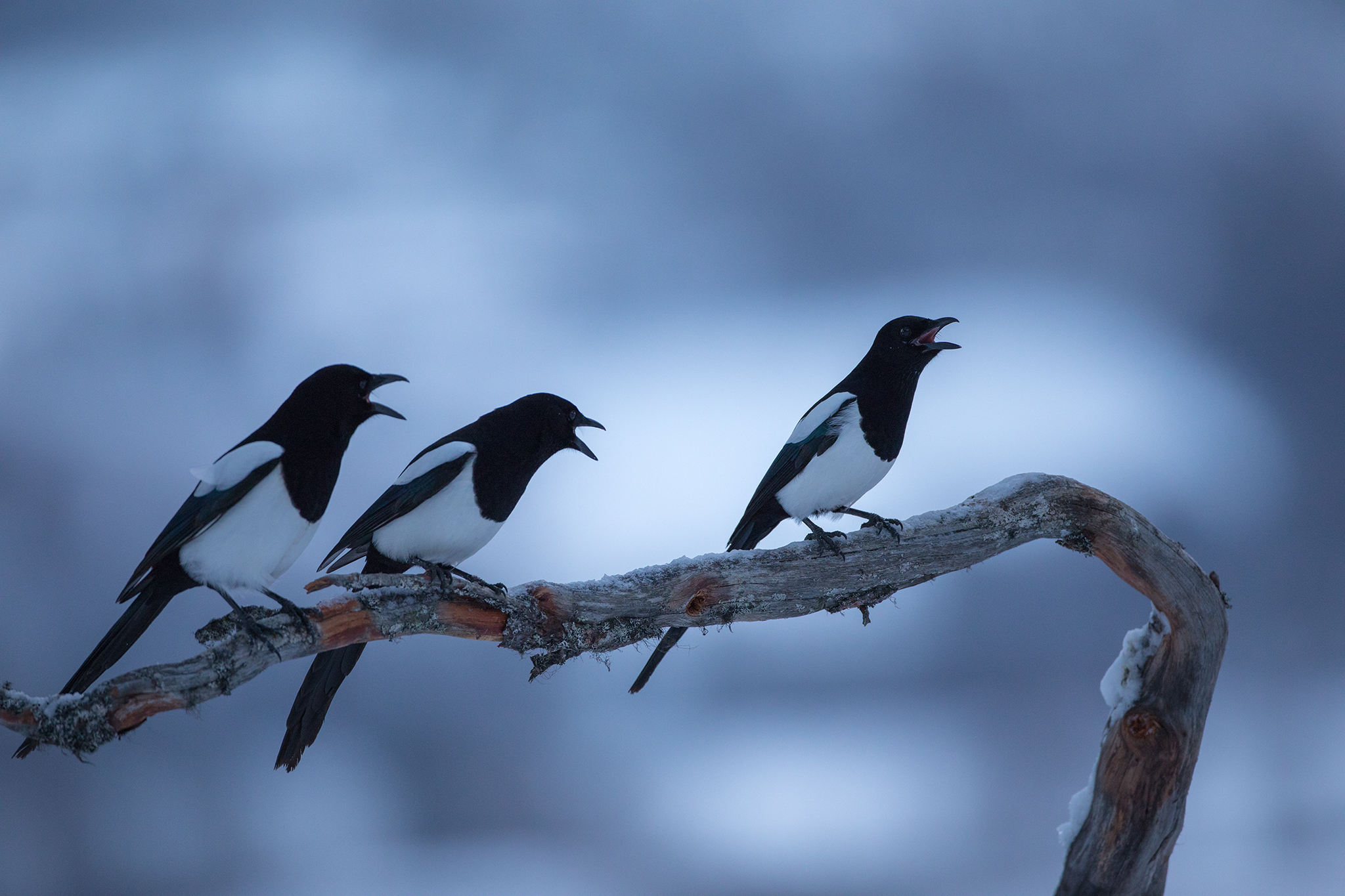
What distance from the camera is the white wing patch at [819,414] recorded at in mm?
3533

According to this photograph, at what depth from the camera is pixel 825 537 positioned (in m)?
3.32

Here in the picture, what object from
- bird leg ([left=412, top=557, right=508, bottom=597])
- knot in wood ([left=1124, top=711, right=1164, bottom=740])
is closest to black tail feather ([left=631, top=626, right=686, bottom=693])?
bird leg ([left=412, top=557, right=508, bottom=597])

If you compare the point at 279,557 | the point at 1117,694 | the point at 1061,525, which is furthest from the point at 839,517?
the point at 279,557

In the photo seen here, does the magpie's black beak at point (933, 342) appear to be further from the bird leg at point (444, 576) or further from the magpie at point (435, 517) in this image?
the bird leg at point (444, 576)

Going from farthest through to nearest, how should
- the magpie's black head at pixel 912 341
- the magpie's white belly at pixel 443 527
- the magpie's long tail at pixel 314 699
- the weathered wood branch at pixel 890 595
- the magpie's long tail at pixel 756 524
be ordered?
the magpie's long tail at pixel 756 524 < the magpie's black head at pixel 912 341 < the magpie's white belly at pixel 443 527 < the magpie's long tail at pixel 314 699 < the weathered wood branch at pixel 890 595

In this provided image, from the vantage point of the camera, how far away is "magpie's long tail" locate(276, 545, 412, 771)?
2.78 metres

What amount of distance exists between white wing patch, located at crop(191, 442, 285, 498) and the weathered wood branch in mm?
372

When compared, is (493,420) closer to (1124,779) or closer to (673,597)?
(673,597)

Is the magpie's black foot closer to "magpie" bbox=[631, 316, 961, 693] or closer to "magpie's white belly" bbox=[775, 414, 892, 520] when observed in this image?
"magpie" bbox=[631, 316, 961, 693]

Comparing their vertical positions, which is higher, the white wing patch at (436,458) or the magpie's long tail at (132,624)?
the white wing patch at (436,458)

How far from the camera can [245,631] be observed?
2506 millimetres

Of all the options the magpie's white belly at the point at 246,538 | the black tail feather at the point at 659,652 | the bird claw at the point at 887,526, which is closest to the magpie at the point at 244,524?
the magpie's white belly at the point at 246,538

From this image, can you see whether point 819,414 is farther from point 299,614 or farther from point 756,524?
point 299,614

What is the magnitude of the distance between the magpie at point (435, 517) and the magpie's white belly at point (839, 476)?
1.01 m
